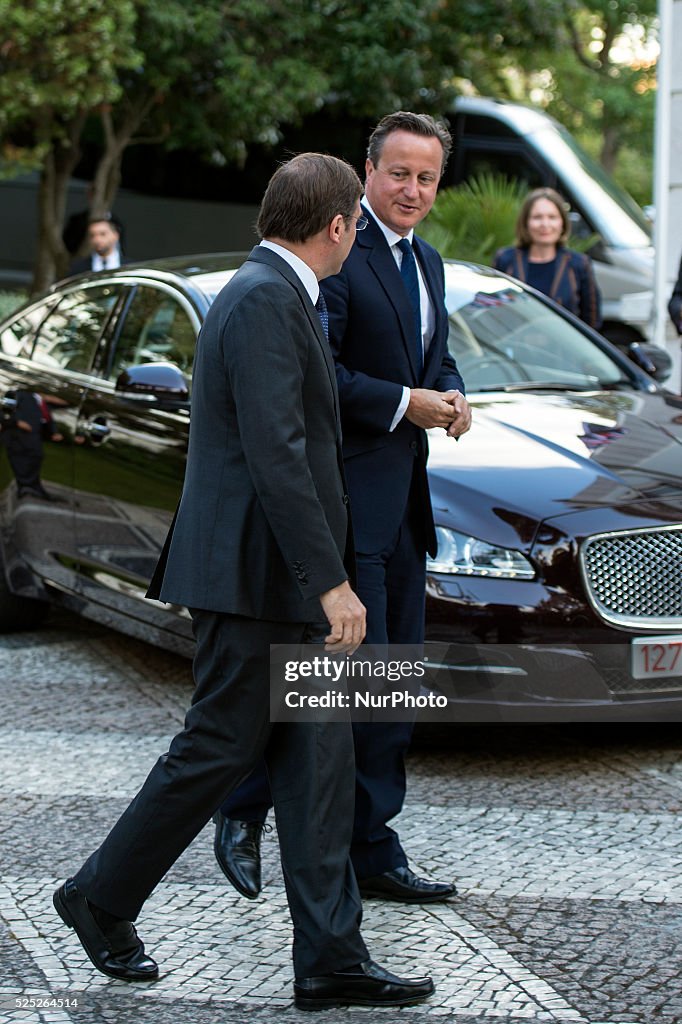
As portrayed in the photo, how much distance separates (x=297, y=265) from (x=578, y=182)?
10443mm

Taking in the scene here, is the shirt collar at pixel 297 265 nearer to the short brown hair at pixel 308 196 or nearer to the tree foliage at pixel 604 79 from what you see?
the short brown hair at pixel 308 196

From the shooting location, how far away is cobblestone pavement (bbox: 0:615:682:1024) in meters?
3.25

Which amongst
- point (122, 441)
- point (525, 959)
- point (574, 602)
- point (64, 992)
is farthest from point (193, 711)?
point (122, 441)

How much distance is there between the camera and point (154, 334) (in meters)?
5.88

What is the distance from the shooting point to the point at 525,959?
3.44 meters

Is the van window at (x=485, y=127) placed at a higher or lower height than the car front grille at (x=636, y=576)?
higher

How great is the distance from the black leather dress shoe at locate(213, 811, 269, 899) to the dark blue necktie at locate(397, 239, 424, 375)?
4.12 ft

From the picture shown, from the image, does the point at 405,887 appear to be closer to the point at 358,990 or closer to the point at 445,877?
the point at 445,877

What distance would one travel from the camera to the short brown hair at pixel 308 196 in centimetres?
313

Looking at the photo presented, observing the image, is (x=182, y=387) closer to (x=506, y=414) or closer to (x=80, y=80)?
(x=506, y=414)

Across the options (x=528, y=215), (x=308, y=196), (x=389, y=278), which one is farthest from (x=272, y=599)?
(x=528, y=215)

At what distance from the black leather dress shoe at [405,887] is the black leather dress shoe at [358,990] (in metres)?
0.55

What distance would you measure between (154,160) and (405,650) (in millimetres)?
14183

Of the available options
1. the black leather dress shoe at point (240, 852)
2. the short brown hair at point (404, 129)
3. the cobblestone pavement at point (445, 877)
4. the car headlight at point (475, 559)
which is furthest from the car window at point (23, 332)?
the black leather dress shoe at point (240, 852)
